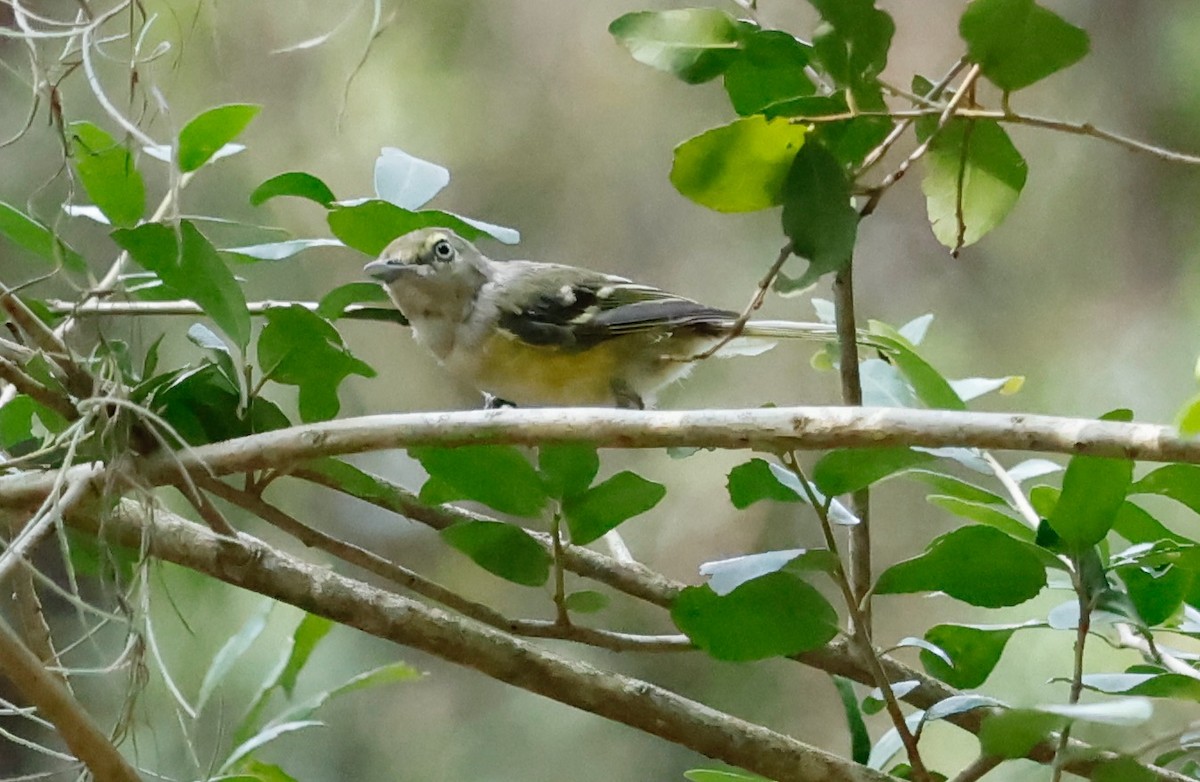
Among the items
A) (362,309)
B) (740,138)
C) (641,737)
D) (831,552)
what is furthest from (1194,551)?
(641,737)

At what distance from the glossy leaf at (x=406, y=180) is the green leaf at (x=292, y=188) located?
0.27ft

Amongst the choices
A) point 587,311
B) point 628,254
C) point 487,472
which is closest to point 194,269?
point 487,472

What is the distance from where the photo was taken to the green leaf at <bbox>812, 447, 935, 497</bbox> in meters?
0.66

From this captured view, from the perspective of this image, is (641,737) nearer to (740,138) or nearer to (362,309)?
(362,309)

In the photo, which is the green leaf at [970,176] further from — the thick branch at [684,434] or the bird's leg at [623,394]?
the bird's leg at [623,394]

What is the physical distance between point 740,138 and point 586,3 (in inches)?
57.4

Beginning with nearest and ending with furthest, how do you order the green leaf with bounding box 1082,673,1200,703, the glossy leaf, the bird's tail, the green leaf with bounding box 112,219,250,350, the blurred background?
the green leaf with bounding box 1082,673,1200,703 < the green leaf with bounding box 112,219,250,350 < the glossy leaf < the bird's tail < the blurred background

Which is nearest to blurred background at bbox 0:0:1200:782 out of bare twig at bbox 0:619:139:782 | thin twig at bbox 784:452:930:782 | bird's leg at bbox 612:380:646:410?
bird's leg at bbox 612:380:646:410

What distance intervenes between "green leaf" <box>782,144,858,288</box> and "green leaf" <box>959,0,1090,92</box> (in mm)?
108

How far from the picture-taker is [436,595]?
862 mm

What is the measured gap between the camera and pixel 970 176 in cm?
81

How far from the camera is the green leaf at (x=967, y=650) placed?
0.79m

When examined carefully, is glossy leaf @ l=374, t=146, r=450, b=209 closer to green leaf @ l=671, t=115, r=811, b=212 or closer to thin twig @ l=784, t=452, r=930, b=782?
green leaf @ l=671, t=115, r=811, b=212

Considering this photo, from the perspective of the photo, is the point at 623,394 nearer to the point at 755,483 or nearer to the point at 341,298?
the point at 341,298
